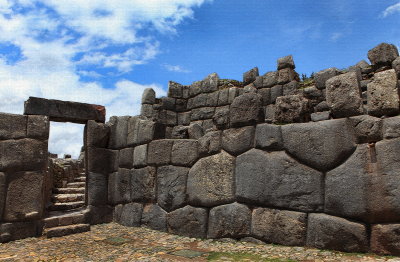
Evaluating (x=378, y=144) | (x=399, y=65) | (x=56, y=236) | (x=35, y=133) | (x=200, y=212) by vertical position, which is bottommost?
(x=56, y=236)

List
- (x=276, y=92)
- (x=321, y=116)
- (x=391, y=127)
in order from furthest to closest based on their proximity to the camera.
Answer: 1. (x=276, y=92)
2. (x=321, y=116)
3. (x=391, y=127)

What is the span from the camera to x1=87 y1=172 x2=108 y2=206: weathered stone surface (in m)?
7.21

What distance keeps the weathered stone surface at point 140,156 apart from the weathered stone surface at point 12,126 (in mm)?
2150

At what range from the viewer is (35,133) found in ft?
20.7

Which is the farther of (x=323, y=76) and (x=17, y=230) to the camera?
(x=323, y=76)

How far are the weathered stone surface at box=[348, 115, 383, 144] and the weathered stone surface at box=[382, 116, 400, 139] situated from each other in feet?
0.15

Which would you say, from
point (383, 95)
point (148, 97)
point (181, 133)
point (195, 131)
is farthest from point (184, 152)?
point (148, 97)

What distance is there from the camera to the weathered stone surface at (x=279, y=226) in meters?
4.14

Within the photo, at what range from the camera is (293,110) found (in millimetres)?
4566

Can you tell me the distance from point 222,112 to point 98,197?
147 inches

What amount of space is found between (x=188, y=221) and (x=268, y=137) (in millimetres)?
1997

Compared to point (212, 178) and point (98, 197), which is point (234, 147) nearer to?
point (212, 178)

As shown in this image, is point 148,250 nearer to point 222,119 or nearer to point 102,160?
point 222,119

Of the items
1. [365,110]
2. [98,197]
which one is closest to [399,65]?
[365,110]
